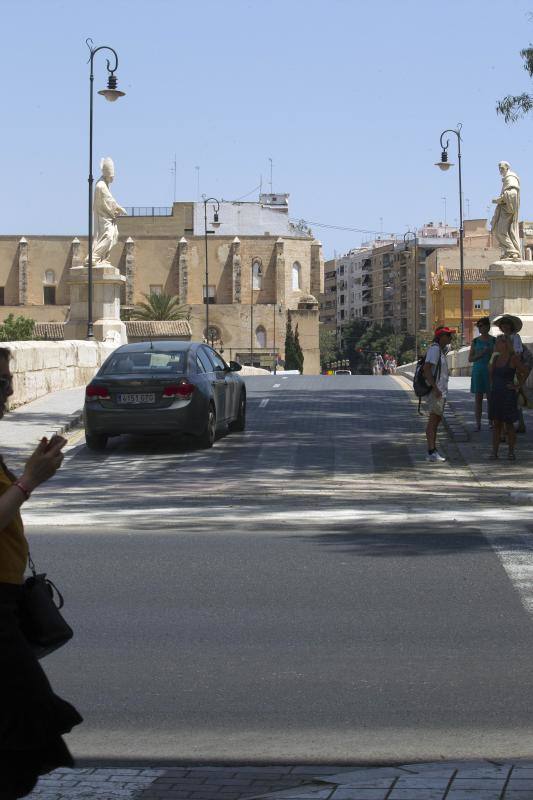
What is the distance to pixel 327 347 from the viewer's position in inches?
6624

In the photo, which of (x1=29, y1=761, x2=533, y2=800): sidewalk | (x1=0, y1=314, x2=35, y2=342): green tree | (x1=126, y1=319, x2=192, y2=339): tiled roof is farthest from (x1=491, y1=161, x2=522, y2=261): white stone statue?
(x1=0, y1=314, x2=35, y2=342): green tree

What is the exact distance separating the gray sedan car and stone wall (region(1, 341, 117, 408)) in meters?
4.06

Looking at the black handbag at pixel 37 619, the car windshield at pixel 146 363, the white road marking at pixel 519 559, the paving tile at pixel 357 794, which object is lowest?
the white road marking at pixel 519 559

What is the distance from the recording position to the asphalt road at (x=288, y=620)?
17.5 feet

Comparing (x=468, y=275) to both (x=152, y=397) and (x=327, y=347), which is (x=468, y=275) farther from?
(x=152, y=397)

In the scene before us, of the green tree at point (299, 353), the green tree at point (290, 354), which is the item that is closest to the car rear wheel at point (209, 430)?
the green tree at point (299, 353)

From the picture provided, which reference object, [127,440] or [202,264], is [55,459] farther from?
[202,264]

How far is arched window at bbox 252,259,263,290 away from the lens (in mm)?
127875

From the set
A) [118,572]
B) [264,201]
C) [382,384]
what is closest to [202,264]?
[264,201]

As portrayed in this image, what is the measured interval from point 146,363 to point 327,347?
150878 millimetres

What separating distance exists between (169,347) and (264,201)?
132 meters

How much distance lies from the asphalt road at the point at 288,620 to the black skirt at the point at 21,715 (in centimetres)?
136

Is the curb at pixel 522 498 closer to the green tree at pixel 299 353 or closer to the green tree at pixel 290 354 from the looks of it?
the green tree at pixel 299 353

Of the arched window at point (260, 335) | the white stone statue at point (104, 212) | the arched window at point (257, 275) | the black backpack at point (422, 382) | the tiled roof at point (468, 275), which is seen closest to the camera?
the black backpack at point (422, 382)
